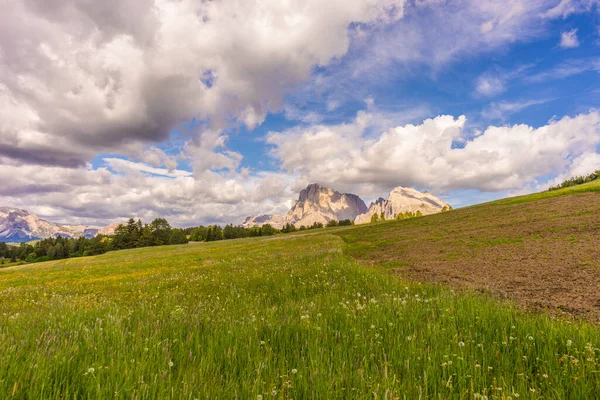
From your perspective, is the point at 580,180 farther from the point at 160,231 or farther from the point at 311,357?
the point at 160,231

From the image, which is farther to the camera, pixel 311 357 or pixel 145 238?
pixel 145 238

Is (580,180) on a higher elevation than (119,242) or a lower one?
higher

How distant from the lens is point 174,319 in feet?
17.0

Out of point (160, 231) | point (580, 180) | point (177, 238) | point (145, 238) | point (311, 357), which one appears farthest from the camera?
point (177, 238)

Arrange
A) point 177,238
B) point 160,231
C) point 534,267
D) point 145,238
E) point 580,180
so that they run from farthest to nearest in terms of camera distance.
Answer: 1. point 177,238
2. point 160,231
3. point 145,238
4. point 580,180
5. point 534,267

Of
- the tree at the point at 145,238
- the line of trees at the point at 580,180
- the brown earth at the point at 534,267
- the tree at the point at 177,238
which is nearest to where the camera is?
the brown earth at the point at 534,267

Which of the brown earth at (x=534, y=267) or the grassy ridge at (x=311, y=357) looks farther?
the brown earth at (x=534, y=267)

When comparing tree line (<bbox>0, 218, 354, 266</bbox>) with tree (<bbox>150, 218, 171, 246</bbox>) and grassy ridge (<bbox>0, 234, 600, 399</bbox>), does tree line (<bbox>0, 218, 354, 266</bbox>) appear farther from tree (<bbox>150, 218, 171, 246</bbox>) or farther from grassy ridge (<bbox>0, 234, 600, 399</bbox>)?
grassy ridge (<bbox>0, 234, 600, 399</bbox>)

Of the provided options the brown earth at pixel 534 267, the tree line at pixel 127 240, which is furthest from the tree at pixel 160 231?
the brown earth at pixel 534 267

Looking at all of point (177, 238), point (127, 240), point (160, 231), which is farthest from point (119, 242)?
point (177, 238)

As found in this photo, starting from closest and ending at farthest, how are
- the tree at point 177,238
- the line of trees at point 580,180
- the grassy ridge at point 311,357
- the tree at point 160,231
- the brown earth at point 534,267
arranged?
the grassy ridge at point 311,357, the brown earth at point 534,267, the line of trees at point 580,180, the tree at point 160,231, the tree at point 177,238

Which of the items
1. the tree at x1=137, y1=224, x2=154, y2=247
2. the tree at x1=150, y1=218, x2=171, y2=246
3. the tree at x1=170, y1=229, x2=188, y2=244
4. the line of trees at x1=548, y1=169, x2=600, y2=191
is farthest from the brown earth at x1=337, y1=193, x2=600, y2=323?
the tree at x1=170, y1=229, x2=188, y2=244

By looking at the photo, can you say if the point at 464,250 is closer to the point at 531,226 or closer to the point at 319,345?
the point at 531,226

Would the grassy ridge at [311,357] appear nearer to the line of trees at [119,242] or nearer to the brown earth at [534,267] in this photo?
the brown earth at [534,267]
